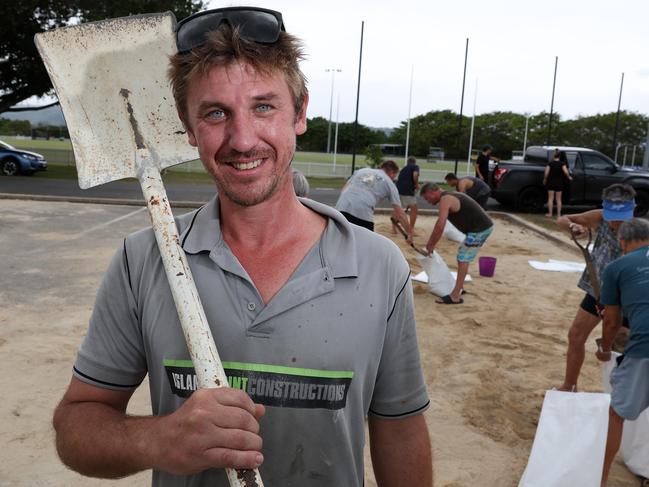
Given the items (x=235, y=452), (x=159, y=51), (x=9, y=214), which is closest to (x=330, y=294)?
(x=235, y=452)

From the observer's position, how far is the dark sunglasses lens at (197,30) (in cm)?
129

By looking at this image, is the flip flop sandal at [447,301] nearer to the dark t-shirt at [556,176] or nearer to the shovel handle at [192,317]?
the shovel handle at [192,317]

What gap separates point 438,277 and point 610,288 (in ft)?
12.1

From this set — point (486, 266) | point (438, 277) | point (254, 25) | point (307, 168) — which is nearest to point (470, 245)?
point (438, 277)

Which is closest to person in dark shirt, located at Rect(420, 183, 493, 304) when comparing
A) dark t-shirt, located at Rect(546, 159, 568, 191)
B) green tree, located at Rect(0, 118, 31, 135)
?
dark t-shirt, located at Rect(546, 159, 568, 191)

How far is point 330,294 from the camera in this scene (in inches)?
49.8

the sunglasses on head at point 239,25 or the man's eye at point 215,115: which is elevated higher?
the sunglasses on head at point 239,25

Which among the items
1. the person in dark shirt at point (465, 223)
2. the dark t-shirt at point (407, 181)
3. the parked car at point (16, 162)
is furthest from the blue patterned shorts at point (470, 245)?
the parked car at point (16, 162)

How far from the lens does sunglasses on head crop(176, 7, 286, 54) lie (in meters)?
1.28

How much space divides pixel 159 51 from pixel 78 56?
21cm

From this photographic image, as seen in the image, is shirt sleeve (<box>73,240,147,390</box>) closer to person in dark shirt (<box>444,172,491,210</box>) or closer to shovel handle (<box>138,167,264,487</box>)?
shovel handle (<box>138,167,264,487</box>)

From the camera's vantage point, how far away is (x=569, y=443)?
3227 mm

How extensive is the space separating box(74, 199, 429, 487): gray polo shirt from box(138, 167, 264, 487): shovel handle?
0.05 meters

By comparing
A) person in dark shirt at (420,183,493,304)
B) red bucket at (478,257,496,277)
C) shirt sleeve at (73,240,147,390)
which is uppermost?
shirt sleeve at (73,240,147,390)
